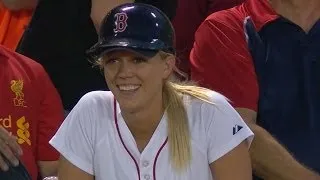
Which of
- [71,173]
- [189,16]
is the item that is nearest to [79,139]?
[71,173]

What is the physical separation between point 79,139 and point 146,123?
19 cm

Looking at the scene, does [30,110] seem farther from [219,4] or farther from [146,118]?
[219,4]

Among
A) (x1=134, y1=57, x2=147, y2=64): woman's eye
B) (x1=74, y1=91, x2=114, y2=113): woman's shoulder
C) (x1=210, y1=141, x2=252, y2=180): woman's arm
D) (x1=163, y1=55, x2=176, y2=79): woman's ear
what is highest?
(x1=134, y1=57, x2=147, y2=64): woman's eye

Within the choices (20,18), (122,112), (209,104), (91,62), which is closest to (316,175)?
(209,104)

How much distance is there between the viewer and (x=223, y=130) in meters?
2.14

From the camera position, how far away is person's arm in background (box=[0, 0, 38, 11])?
2.93m

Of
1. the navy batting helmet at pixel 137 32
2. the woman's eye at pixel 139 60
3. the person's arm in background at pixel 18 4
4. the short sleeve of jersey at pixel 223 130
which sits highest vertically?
the navy batting helmet at pixel 137 32

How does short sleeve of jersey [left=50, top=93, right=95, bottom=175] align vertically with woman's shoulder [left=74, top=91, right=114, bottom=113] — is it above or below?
below

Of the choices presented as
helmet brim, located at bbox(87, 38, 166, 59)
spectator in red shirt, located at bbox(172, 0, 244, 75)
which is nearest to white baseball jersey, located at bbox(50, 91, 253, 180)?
helmet brim, located at bbox(87, 38, 166, 59)

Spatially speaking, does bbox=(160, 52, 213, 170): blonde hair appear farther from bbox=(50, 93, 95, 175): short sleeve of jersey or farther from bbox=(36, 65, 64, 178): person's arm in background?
bbox=(36, 65, 64, 178): person's arm in background

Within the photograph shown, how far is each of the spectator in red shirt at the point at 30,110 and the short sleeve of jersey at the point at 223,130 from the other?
0.64m

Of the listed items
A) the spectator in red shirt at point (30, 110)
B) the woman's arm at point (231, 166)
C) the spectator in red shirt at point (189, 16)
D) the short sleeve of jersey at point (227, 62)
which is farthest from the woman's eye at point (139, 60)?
the spectator in red shirt at point (189, 16)

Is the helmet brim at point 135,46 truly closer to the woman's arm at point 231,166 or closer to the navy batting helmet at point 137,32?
the navy batting helmet at point 137,32

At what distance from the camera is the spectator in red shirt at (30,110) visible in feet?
8.23
